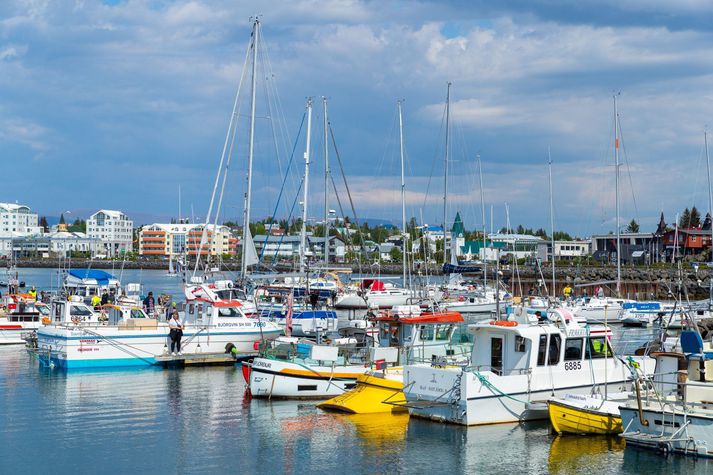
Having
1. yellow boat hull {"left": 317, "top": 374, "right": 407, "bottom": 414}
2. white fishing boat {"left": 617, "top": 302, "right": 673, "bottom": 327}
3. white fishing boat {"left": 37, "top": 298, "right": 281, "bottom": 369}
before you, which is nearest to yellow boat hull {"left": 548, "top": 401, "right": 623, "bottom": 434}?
yellow boat hull {"left": 317, "top": 374, "right": 407, "bottom": 414}

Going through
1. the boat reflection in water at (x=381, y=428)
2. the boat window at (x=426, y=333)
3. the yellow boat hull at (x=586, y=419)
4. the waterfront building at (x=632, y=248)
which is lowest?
the boat reflection in water at (x=381, y=428)

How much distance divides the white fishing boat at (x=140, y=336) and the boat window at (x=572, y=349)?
52.8ft

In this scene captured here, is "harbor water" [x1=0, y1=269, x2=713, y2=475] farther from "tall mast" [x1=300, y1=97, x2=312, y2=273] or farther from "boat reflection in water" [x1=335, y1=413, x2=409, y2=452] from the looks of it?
"tall mast" [x1=300, y1=97, x2=312, y2=273]

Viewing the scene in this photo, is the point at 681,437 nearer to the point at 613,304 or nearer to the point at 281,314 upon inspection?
the point at 281,314

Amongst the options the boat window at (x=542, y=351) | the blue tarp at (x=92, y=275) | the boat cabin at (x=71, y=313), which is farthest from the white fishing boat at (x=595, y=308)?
the boat window at (x=542, y=351)

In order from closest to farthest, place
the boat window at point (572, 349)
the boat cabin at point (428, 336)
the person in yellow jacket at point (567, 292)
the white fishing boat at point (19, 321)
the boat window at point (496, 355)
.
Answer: the boat window at point (496, 355) < the boat window at point (572, 349) < the boat cabin at point (428, 336) < the white fishing boat at point (19, 321) < the person in yellow jacket at point (567, 292)

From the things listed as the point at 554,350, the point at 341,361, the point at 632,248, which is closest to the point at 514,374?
the point at 554,350

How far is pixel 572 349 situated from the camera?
88.7ft

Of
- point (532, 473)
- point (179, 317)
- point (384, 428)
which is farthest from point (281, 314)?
point (532, 473)

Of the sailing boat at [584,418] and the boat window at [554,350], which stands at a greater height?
the boat window at [554,350]

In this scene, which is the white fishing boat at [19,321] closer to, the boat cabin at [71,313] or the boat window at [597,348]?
the boat cabin at [71,313]

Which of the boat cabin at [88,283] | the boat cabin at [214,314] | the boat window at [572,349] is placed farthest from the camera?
the boat cabin at [88,283]

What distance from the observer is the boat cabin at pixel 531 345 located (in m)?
26.2

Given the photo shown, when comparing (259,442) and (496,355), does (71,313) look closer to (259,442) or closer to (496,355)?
(259,442)
